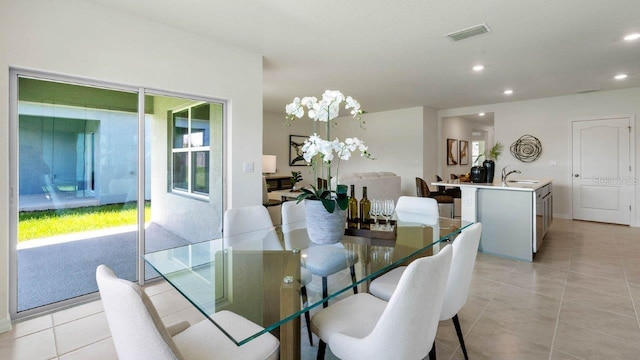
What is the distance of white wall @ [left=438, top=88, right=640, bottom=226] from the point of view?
5.73 m

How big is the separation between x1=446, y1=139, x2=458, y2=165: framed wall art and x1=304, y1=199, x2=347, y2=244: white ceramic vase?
7352mm

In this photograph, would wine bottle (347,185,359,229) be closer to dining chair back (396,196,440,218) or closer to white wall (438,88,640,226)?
dining chair back (396,196,440,218)

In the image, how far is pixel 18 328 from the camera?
229cm

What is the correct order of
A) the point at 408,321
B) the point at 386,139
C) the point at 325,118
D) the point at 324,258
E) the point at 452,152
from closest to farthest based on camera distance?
the point at 408,321
the point at 324,258
the point at 325,118
the point at 386,139
the point at 452,152

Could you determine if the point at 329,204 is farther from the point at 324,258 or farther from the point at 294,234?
the point at 294,234

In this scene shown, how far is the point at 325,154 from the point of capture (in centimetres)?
180

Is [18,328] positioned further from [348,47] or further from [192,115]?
[348,47]

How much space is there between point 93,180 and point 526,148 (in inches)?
300

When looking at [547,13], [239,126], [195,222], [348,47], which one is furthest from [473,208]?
[195,222]

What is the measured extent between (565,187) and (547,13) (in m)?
4.89

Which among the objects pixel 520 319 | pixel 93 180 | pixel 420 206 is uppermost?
pixel 93 180

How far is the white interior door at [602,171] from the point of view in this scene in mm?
5770

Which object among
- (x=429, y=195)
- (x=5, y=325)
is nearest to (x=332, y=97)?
(x=5, y=325)

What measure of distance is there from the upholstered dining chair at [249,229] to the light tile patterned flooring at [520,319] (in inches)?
28.4
